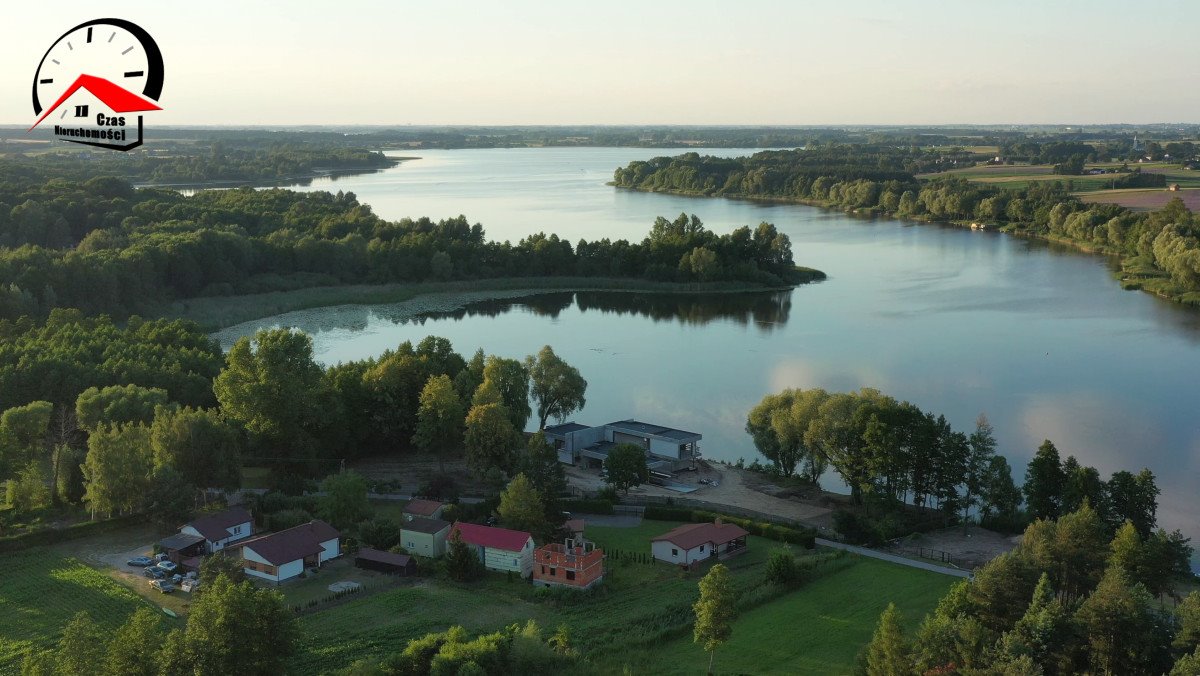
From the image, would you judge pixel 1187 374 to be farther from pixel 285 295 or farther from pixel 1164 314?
pixel 285 295

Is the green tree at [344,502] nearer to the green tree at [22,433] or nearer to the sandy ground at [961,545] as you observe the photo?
the green tree at [22,433]

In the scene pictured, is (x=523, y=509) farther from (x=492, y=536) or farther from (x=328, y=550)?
(x=328, y=550)

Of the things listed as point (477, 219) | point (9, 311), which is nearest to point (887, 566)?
point (9, 311)

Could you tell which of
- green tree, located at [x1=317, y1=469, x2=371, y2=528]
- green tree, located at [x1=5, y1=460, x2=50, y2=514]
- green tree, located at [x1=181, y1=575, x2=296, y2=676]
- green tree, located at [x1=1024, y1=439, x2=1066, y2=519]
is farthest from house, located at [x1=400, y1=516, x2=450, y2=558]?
green tree, located at [x1=1024, y1=439, x2=1066, y2=519]

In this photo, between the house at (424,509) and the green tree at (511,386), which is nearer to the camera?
the house at (424,509)

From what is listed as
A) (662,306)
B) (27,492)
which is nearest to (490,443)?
(27,492)

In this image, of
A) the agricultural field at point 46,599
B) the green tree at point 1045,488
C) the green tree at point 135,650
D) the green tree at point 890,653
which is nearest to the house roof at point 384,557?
the agricultural field at point 46,599
